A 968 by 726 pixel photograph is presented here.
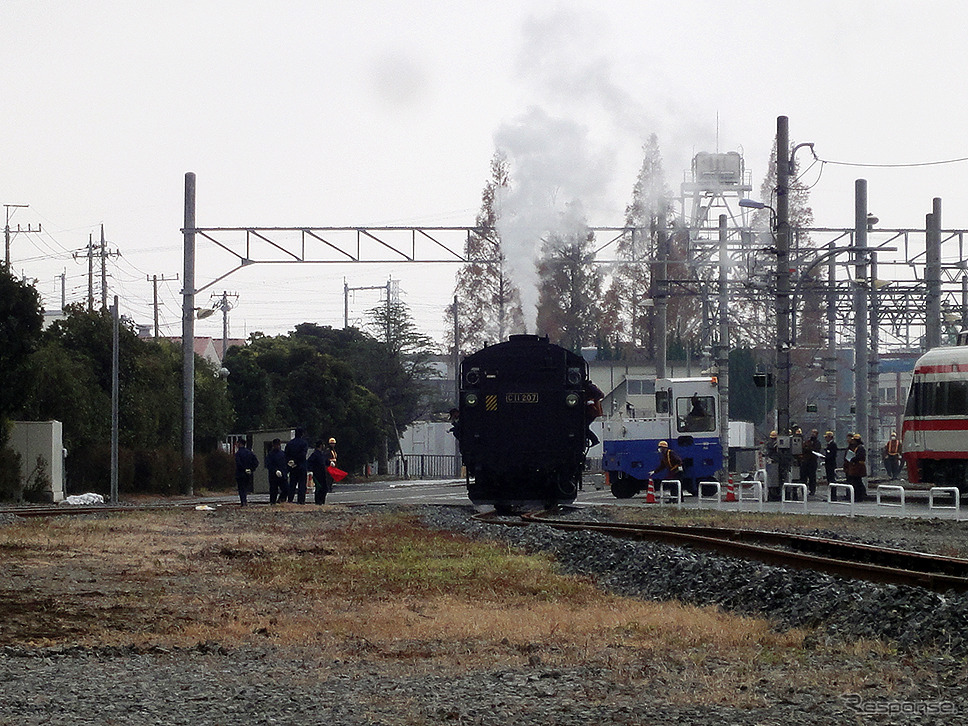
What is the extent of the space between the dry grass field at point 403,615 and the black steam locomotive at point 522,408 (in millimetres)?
6998

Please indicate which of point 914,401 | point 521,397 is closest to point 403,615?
point 521,397

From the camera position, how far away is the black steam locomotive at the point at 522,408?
26.3 meters

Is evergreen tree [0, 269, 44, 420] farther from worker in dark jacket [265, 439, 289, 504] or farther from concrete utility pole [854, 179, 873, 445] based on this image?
concrete utility pole [854, 179, 873, 445]

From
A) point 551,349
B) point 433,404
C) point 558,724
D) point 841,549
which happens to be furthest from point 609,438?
point 433,404

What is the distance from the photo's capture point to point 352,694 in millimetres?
7727

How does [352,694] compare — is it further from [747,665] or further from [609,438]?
[609,438]

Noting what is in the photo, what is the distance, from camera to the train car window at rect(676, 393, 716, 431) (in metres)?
36.3

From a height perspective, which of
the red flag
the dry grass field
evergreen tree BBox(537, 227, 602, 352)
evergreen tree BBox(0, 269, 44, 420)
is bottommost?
the dry grass field

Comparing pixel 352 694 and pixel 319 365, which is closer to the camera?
pixel 352 694

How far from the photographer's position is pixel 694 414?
36.3 metres

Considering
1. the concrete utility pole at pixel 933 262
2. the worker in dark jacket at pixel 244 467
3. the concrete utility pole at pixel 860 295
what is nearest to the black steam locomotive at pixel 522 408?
the worker in dark jacket at pixel 244 467

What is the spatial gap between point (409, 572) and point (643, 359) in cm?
6271

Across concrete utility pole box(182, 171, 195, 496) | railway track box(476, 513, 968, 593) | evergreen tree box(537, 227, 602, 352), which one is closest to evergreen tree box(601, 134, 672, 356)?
evergreen tree box(537, 227, 602, 352)

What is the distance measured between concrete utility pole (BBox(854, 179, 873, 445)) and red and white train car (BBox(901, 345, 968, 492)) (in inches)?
325
